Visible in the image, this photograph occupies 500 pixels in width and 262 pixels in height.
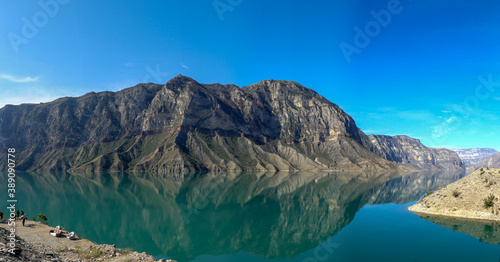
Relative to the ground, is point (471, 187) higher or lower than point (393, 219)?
higher

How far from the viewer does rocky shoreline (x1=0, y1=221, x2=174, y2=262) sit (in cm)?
1822

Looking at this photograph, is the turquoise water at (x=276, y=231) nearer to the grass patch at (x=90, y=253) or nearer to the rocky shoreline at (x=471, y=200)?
the rocky shoreline at (x=471, y=200)

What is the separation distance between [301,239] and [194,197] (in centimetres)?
4869

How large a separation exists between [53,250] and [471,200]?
→ 6703cm

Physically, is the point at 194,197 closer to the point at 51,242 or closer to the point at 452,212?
the point at 51,242

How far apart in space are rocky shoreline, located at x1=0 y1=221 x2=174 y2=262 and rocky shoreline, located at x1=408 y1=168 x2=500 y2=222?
5380 cm

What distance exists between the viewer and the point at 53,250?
23.8m

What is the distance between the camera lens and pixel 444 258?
27.2 m

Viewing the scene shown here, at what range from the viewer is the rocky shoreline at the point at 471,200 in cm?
4250

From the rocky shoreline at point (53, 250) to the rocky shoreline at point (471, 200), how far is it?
53.8 metres

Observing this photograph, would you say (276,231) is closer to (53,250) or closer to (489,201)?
(53,250)

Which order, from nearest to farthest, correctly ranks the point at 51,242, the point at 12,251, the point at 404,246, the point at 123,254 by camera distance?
the point at 12,251
the point at 123,254
the point at 51,242
the point at 404,246

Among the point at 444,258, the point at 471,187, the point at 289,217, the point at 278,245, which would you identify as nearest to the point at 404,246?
the point at 444,258

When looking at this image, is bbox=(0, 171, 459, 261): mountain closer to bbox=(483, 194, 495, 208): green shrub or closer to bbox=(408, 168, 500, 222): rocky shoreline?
bbox=(408, 168, 500, 222): rocky shoreline
